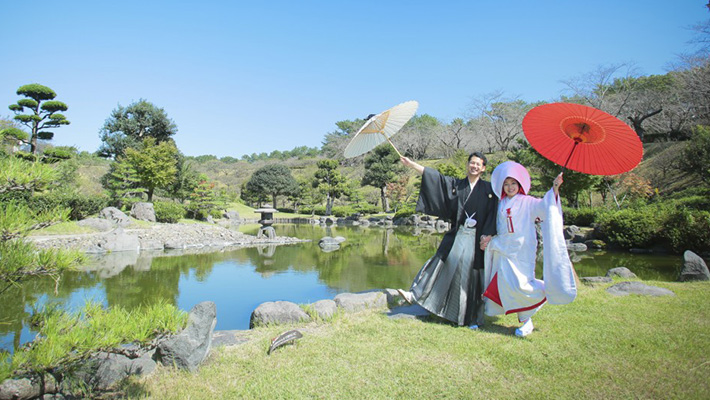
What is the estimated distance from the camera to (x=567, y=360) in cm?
280

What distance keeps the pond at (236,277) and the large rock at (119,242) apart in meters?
0.46

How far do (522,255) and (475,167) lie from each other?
0.95 meters

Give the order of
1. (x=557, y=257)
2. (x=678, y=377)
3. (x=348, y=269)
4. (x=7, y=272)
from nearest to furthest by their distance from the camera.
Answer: (x=7, y=272), (x=678, y=377), (x=557, y=257), (x=348, y=269)

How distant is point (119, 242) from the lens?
11.2m

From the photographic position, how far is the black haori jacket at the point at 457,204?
3748mm

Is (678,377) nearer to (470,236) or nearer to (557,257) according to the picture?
(557,257)

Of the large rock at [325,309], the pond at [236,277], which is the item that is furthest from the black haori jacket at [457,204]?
the pond at [236,277]

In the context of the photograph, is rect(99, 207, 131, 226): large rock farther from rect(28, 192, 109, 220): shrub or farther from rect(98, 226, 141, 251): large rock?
rect(98, 226, 141, 251): large rock

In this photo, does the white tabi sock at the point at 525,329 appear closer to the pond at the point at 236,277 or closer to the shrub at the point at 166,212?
the pond at the point at 236,277

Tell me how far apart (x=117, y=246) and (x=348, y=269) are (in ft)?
22.8

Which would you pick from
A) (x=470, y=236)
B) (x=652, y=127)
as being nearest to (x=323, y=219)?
(x=470, y=236)

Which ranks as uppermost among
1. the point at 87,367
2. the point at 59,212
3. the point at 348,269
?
the point at 59,212

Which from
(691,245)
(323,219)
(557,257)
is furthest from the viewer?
(323,219)

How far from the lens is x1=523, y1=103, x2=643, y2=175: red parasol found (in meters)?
3.12
